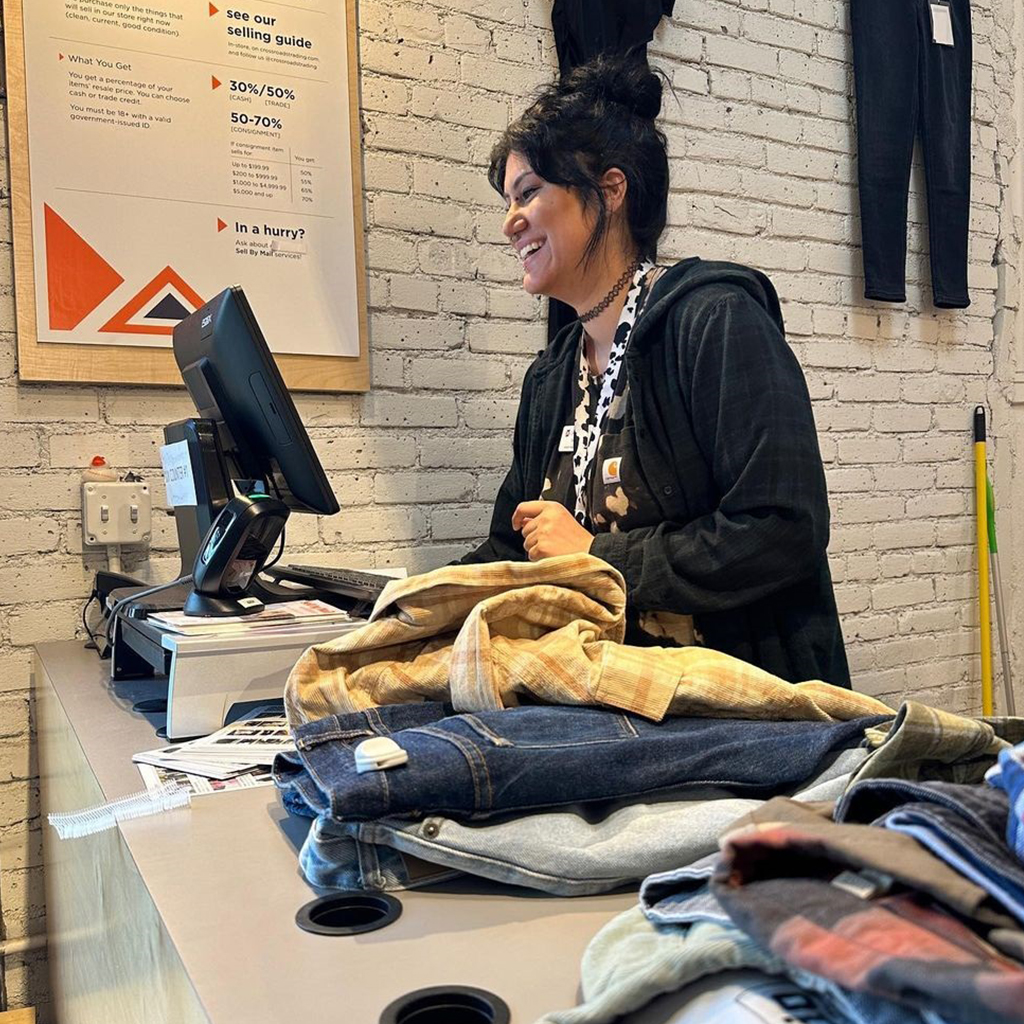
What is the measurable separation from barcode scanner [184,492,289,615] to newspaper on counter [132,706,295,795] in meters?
0.22

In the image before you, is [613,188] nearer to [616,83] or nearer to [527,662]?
[616,83]

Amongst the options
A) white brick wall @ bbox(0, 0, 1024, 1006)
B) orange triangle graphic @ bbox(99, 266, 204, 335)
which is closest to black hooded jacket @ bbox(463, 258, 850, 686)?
white brick wall @ bbox(0, 0, 1024, 1006)

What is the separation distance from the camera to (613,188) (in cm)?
165

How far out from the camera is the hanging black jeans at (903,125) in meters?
2.59

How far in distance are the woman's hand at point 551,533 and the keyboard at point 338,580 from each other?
8.2 inches

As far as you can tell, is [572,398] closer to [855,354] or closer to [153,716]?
[153,716]

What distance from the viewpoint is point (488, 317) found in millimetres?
2143

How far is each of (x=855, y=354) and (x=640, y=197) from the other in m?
1.21

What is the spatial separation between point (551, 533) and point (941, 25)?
6.94 ft

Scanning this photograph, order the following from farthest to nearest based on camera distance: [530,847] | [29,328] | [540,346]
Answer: [540,346] → [29,328] → [530,847]

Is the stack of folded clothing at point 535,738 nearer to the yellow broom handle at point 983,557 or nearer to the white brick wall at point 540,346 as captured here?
the white brick wall at point 540,346

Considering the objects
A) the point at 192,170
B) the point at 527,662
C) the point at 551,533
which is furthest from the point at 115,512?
the point at 527,662

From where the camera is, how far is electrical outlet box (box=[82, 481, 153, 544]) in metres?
1.75

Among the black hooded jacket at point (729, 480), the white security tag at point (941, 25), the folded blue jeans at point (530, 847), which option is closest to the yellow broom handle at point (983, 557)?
the white security tag at point (941, 25)
